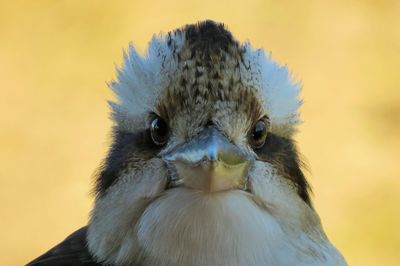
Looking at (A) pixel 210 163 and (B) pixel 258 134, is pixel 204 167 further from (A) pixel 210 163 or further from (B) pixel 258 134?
(B) pixel 258 134

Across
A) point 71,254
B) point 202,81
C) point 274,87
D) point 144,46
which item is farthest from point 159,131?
point 144,46

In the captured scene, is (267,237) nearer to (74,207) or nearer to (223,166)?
(223,166)

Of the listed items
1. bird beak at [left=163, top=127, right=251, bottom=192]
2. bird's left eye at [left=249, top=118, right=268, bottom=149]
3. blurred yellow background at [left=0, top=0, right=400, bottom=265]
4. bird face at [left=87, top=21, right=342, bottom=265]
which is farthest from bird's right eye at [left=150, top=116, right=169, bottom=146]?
blurred yellow background at [left=0, top=0, right=400, bottom=265]

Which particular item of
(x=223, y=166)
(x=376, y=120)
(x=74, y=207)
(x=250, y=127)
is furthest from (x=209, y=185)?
(x=376, y=120)

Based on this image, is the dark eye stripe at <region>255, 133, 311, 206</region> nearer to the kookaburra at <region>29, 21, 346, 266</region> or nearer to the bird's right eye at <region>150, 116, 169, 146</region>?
the kookaburra at <region>29, 21, 346, 266</region>

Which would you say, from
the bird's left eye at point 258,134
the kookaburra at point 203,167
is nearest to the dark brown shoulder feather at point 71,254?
the kookaburra at point 203,167
